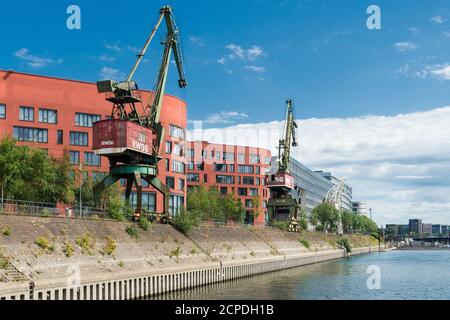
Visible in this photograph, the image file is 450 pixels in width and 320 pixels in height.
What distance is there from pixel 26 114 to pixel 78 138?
37.1 feet

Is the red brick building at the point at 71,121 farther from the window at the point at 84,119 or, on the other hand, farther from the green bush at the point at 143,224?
the green bush at the point at 143,224

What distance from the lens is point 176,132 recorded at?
121 meters

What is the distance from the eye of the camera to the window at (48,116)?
104375 millimetres

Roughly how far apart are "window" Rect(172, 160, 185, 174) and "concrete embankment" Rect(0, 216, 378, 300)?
33.3 metres

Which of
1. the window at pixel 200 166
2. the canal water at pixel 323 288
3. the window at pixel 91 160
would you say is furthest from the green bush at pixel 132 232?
the window at pixel 200 166

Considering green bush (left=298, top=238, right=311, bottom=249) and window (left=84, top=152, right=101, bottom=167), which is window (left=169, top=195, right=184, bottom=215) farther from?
green bush (left=298, top=238, right=311, bottom=249)

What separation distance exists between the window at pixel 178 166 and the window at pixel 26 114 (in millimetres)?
32773

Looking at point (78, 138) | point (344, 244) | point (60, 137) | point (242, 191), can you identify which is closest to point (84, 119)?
point (78, 138)

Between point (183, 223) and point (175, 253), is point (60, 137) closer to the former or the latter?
point (183, 223)

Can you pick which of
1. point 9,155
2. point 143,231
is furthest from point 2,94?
point 143,231

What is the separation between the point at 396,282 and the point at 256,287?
2249 centimetres
